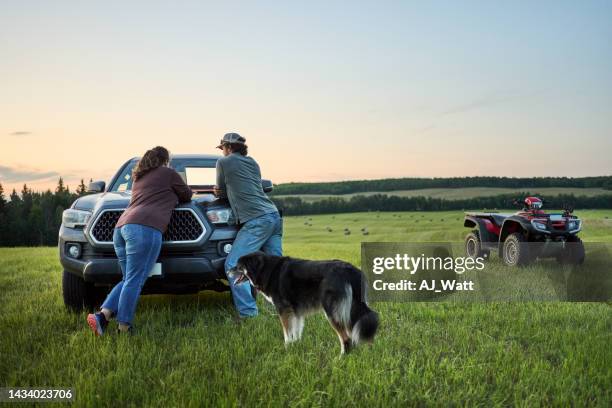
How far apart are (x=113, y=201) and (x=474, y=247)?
Answer: 9.88 metres

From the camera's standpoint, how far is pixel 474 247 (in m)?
13.8

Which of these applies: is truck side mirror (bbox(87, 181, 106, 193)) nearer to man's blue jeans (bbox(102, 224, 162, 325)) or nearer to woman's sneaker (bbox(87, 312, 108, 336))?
man's blue jeans (bbox(102, 224, 162, 325))

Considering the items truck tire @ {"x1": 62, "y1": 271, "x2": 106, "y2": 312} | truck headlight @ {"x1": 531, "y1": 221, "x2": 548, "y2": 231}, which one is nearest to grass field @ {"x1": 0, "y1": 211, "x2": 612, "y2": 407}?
truck tire @ {"x1": 62, "y1": 271, "x2": 106, "y2": 312}

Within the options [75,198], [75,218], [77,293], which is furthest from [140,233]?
[75,198]

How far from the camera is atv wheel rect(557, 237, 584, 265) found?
38.9ft

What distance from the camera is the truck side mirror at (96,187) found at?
753cm

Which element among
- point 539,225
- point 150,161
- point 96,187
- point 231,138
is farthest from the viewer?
point 539,225

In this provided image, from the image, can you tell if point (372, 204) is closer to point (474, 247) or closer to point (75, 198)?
point (75, 198)

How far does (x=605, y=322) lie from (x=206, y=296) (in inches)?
222

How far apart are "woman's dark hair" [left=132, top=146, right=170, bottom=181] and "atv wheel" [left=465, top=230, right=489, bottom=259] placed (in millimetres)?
9248

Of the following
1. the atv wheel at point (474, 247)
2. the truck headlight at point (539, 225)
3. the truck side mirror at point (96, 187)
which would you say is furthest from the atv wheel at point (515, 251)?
the truck side mirror at point (96, 187)

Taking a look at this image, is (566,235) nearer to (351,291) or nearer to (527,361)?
(527,361)

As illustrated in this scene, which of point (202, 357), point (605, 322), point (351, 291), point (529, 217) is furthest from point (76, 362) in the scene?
point (529, 217)

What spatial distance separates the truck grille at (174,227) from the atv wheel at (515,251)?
7985 millimetres
